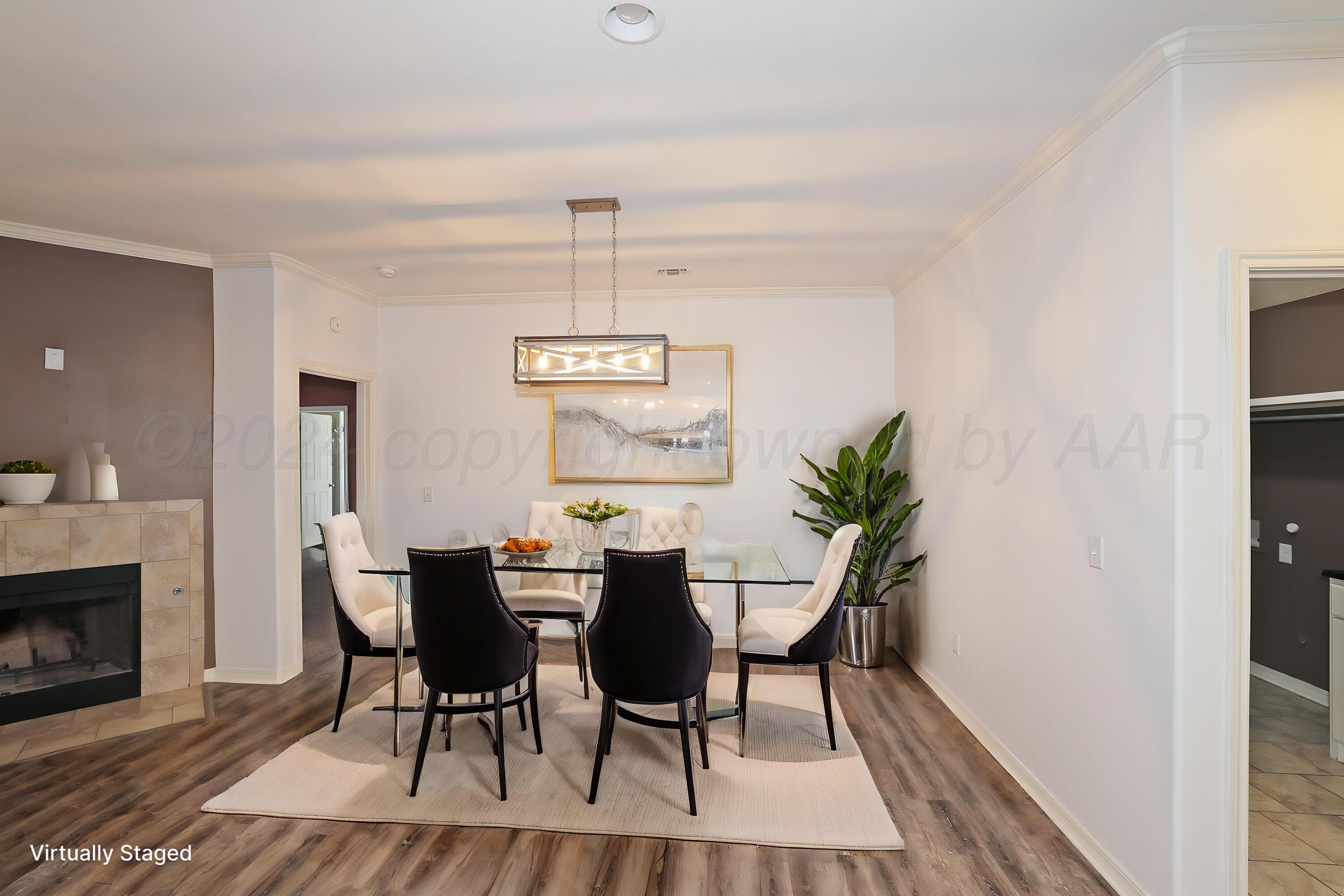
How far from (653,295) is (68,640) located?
409 centimetres

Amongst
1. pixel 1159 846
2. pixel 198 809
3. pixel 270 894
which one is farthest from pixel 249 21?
pixel 1159 846

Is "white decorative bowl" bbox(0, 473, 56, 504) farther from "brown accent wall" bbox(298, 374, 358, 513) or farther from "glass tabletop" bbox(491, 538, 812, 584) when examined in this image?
"glass tabletop" bbox(491, 538, 812, 584)

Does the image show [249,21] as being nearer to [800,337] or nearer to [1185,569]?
[1185,569]

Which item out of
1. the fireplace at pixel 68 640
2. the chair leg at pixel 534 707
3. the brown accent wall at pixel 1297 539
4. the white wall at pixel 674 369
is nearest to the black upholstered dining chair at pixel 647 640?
the chair leg at pixel 534 707

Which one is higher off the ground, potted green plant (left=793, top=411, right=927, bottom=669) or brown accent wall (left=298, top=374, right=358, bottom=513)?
brown accent wall (left=298, top=374, right=358, bottom=513)

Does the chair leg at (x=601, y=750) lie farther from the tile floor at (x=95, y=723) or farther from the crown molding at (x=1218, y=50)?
the crown molding at (x=1218, y=50)

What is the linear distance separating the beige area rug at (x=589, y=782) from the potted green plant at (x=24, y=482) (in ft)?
6.39

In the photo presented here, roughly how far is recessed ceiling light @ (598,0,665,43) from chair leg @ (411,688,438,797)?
8.14 ft

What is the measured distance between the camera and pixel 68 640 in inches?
143

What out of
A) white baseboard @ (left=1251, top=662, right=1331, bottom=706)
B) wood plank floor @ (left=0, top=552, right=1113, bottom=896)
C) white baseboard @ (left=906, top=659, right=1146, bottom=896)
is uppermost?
white baseboard @ (left=1251, top=662, right=1331, bottom=706)

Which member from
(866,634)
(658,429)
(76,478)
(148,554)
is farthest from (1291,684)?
(76,478)

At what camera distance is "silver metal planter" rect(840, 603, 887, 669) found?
4375mm

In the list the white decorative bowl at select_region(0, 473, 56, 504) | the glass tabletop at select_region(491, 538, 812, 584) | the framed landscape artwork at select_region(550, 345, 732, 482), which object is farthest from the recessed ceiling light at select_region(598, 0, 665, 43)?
the white decorative bowl at select_region(0, 473, 56, 504)

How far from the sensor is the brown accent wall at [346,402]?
520 cm
